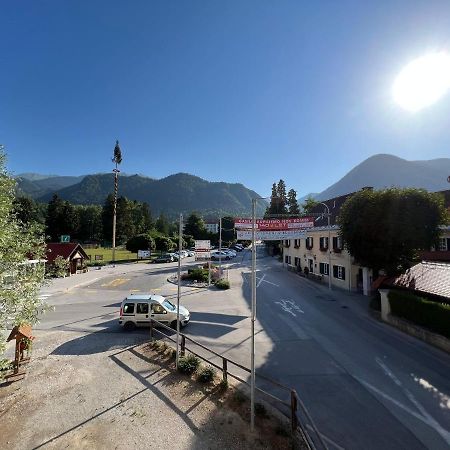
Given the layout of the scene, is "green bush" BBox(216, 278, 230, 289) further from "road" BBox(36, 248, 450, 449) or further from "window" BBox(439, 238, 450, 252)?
"window" BBox(439, 238, 450, 252)

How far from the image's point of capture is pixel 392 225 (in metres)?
22.5

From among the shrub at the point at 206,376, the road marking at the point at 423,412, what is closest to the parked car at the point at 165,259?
the shrub at the point at 206,376

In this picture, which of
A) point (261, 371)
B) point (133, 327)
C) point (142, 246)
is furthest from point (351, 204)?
point (142, 246)

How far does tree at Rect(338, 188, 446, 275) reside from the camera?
22156 mm

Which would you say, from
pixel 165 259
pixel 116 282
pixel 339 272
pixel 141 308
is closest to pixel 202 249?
pixel 116 282

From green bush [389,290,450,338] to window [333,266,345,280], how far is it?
11.7m

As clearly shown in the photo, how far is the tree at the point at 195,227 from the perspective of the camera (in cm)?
9550

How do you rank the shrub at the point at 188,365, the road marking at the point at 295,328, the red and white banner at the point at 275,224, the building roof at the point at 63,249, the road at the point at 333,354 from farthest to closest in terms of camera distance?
the building roof at the point at 63,249, the road marking at the point at 295,328, the shrub at the point at 188,365, the red and white banner at the point at 275,224, the road at the point at 333,354

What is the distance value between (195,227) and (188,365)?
83.3 metres

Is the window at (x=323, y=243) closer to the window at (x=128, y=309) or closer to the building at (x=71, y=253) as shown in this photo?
the window at (x=128, y=309)

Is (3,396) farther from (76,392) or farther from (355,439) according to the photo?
(355,439)

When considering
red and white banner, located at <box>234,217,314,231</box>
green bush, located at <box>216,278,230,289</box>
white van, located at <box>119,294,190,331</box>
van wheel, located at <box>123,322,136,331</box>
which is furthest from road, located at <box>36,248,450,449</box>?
red and white banner, located at <box>234,217,314,231</box>

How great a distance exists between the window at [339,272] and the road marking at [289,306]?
8.55 metres

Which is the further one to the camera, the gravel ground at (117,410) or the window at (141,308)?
the window at (141,308)
